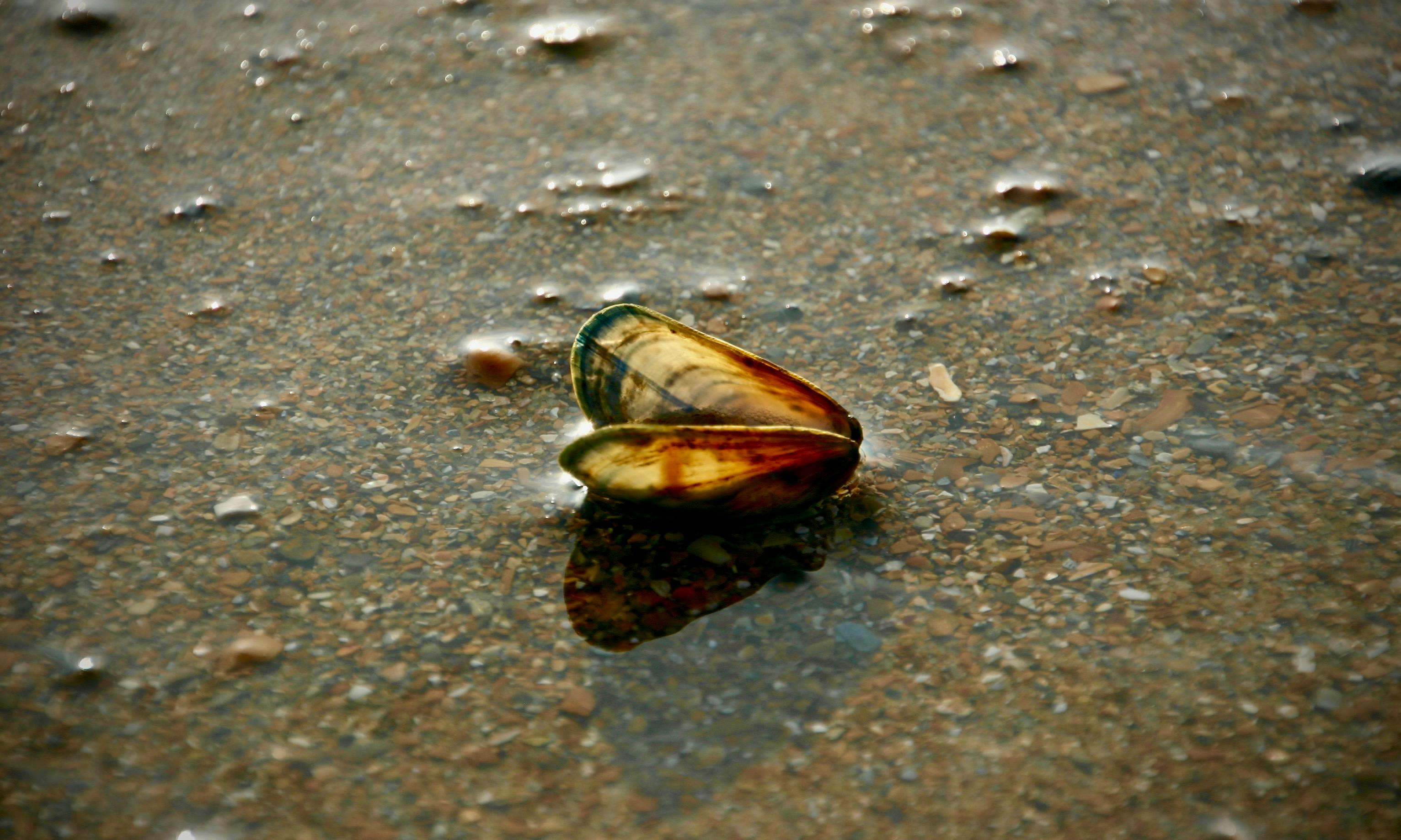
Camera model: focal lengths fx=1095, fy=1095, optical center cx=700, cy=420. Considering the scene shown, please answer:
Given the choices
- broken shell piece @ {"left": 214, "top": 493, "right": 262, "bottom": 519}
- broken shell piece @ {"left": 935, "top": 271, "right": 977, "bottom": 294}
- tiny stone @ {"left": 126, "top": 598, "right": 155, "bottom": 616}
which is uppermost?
broken shell piece @ {"left": 935, "top": 271, "right": 977, "bottom": 294}

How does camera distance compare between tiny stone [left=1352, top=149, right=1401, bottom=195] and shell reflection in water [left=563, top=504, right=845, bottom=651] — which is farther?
tiny stone [left=1352, top=149, right=1401, bottom=195]

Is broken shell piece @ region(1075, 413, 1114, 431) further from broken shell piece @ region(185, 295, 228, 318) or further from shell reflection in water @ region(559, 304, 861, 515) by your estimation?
broken shell piece @ region(185, 295, 228, 318)

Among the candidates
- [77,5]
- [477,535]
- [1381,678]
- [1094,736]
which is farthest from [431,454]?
[77,5]

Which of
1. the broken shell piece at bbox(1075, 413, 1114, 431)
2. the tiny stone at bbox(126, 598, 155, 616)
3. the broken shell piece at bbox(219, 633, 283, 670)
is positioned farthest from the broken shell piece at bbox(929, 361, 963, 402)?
the tiny stone at bbox(126, 598, 155, 616)

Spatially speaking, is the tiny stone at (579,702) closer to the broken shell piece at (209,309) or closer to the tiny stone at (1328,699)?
the tiny stone at (1328,699)

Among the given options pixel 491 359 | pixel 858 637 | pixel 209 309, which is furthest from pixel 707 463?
pixel 209 309

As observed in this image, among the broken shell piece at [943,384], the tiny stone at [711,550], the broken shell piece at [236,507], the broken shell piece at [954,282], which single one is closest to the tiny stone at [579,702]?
the tiny stone at [711,550]
